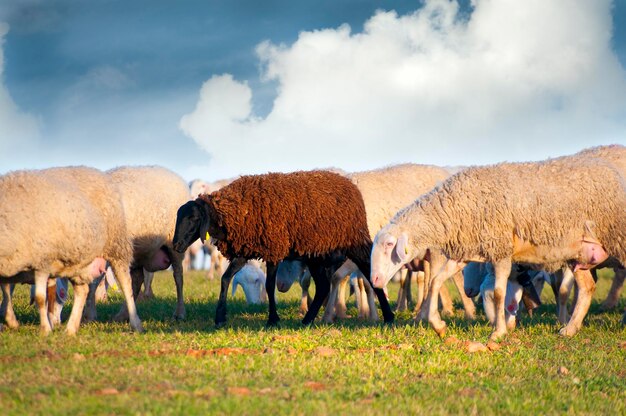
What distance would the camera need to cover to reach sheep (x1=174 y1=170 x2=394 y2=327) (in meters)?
10.8

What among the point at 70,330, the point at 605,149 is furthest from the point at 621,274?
the point at 70,330

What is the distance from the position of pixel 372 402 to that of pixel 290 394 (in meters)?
0.63

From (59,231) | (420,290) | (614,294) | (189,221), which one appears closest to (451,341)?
(189,221)

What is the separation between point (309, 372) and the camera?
7.36m

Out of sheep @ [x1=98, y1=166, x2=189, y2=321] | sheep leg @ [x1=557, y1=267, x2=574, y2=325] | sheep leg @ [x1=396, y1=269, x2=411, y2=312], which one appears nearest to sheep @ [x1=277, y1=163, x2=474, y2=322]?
sheep leg @ [x1=396, y1=269, x2=411, y2=312]

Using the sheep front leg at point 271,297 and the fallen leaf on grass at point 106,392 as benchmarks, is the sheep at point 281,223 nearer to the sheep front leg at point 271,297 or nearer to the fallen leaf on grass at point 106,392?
the sheep front leg at point 271,297

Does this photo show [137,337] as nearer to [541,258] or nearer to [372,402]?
[372,402]

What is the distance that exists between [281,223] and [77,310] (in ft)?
8.93

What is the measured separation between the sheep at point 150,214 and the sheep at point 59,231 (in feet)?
3.13

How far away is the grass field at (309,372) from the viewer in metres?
6.12

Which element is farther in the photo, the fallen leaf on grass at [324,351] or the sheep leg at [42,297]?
the sheep leg at [42,297]

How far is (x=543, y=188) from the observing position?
33.7 feet

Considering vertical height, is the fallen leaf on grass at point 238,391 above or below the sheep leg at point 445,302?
below

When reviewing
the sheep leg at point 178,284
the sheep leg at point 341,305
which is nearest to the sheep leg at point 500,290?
the sheep leg at point 341,305
